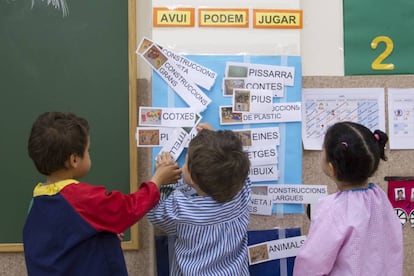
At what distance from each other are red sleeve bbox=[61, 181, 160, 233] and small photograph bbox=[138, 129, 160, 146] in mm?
344

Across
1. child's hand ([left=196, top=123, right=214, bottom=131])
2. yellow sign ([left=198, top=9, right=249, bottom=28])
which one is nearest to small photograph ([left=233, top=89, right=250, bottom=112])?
child's hand ([left=196, top=123, right=214, bottom=131])

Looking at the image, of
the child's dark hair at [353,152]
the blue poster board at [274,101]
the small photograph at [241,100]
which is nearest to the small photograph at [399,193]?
the blue poster board at [274,101]

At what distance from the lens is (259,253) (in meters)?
1.67

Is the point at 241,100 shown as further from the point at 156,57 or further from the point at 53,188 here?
the point at 53,188

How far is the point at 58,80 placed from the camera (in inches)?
66.7

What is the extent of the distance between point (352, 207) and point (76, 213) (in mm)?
783

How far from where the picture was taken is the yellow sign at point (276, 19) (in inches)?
65.7

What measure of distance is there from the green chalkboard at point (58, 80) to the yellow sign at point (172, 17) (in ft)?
0.41

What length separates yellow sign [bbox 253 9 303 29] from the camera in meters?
1.67

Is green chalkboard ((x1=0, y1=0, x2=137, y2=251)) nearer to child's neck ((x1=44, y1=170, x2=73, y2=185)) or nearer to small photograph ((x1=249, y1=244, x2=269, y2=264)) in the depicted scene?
child's neck ((x1=44, y1=170, x2=73, y2=185))

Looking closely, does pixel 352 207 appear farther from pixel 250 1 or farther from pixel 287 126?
pixel 250 1

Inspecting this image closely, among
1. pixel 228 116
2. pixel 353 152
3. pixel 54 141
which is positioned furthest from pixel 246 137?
pixel 54 141

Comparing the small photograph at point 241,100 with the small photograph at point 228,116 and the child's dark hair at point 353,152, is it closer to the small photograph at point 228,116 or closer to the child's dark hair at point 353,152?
the small photograph at point 228,116

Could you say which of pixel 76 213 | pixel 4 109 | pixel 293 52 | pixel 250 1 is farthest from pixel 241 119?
pixel 4 109
